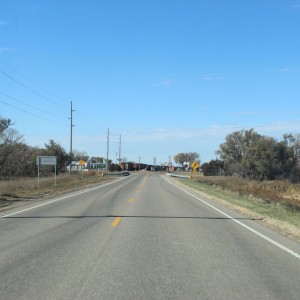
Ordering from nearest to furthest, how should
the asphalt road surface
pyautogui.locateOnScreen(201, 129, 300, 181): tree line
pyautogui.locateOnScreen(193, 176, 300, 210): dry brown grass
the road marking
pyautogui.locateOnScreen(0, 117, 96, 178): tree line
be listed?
the asphalt road surface < the road marking < pyautogui.locateOnScreen(193, 176, 300, 210): dry brown grass < pyautogui.locateOnScreen(0, 117, 96, 178): tree line < pyautogui.locateOnScreen(201, 129, 300, 181): tree line

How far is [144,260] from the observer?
29.4 feet

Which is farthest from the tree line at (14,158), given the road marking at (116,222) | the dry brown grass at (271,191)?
the road marking at (116,222)

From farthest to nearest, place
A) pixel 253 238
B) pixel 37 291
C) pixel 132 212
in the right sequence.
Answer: pixel 132 212
pixel 253 238
pixel 37 291

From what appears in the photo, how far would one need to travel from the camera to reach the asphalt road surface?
6.82 meters

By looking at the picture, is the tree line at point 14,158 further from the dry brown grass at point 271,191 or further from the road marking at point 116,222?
the road marking at point 116,222

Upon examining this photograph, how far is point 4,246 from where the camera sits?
10.5 metres

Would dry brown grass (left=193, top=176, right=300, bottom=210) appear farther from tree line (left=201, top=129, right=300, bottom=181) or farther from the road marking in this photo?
tree line (left=201, top=129, right=300, bottom=181)

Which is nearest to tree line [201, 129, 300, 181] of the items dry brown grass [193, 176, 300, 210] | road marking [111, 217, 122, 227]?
dry brown grass [193, 176, 300, 210]

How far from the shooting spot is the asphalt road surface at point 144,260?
6816 mm

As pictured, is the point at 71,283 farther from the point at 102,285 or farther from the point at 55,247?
the point at 55,247

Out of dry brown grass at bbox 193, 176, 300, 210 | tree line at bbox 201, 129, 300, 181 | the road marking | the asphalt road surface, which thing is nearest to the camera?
the asphalt road surface

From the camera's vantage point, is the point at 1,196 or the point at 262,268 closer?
the point at 262,268

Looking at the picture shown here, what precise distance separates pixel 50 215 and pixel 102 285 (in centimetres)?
1084

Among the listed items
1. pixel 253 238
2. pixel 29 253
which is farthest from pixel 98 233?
pixel 253 238
